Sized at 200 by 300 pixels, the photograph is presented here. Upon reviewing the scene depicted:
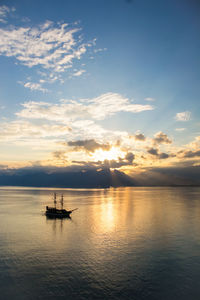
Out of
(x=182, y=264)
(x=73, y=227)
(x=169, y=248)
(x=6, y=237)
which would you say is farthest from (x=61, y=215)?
(x=182, y=264)

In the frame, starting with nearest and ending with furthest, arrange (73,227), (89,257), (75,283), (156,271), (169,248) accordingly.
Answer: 1. (75,283)
2. (156,271)
3. (89,257)
4. (169,248)
5. (73,227)

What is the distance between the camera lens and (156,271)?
50.2 m

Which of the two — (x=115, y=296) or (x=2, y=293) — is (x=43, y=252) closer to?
(x=2, y=293)

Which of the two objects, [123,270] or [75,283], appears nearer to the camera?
[75,283]

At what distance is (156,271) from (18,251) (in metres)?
39.5

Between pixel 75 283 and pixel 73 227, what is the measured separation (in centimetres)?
5758

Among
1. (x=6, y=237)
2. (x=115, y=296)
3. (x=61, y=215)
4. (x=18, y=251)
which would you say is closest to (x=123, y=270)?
(x=115, y=296)

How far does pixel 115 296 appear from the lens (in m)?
39.8

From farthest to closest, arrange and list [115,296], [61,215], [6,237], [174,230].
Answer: [61,215], [174,230], [6,237], [115,296]

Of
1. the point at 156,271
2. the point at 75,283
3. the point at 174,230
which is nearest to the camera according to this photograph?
the point at 75,283

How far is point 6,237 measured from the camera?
257 feet

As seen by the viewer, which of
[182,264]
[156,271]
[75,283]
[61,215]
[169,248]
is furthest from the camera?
[61,215]

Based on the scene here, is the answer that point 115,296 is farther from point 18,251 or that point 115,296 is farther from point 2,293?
point 18,251

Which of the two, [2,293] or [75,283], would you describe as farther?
[75,283]
